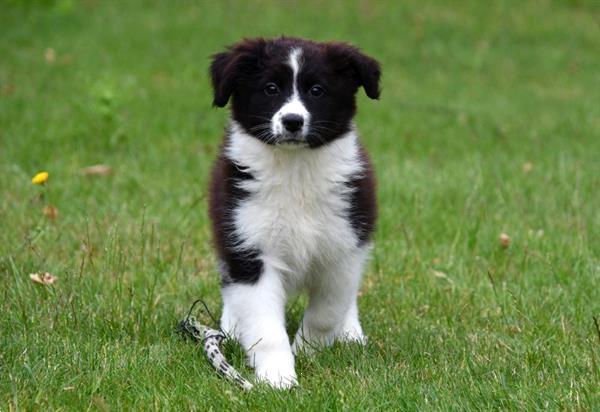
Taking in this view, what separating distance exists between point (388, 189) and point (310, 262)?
9.95 ft

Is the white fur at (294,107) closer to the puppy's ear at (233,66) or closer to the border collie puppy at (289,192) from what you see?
the border collie puppy at (289,192)

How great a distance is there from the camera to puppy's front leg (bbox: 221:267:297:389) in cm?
425

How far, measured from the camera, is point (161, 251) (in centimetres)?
615

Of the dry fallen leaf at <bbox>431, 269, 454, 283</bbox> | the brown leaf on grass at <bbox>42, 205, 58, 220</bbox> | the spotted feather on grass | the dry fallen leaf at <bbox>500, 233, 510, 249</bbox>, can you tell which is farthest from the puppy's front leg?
the dry fallen leaf at <bbox>500, 233, 510, 249</bbox>

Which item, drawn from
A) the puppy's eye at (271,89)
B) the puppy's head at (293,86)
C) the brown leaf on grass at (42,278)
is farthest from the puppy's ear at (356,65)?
the brown leaf on grass at (42,278)

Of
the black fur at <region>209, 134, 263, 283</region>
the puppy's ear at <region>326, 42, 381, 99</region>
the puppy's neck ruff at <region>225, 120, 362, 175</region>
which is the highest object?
the puppy's ear at <region>326, 42, 381, 99</region>

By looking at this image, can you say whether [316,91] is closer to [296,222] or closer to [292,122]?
[292,122]

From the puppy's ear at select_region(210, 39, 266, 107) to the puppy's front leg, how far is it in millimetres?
820

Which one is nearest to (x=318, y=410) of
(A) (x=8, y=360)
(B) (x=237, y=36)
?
(A) (x=8, y=360)

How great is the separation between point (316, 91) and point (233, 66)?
0.38 meters

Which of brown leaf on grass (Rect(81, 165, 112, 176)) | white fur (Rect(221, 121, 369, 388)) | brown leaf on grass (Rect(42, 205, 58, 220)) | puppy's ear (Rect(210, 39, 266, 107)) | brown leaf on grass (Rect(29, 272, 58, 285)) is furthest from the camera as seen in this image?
brown leaf on grass (Rect(81, 165, 112, 176))

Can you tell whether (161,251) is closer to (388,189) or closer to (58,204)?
(58,204)

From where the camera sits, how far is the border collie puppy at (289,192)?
4375 millimetres

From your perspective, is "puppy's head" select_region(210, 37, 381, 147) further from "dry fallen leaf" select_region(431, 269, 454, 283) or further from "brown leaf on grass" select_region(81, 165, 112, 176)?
"brown leaf on grass" select_region(81, 165, 112, 176)
